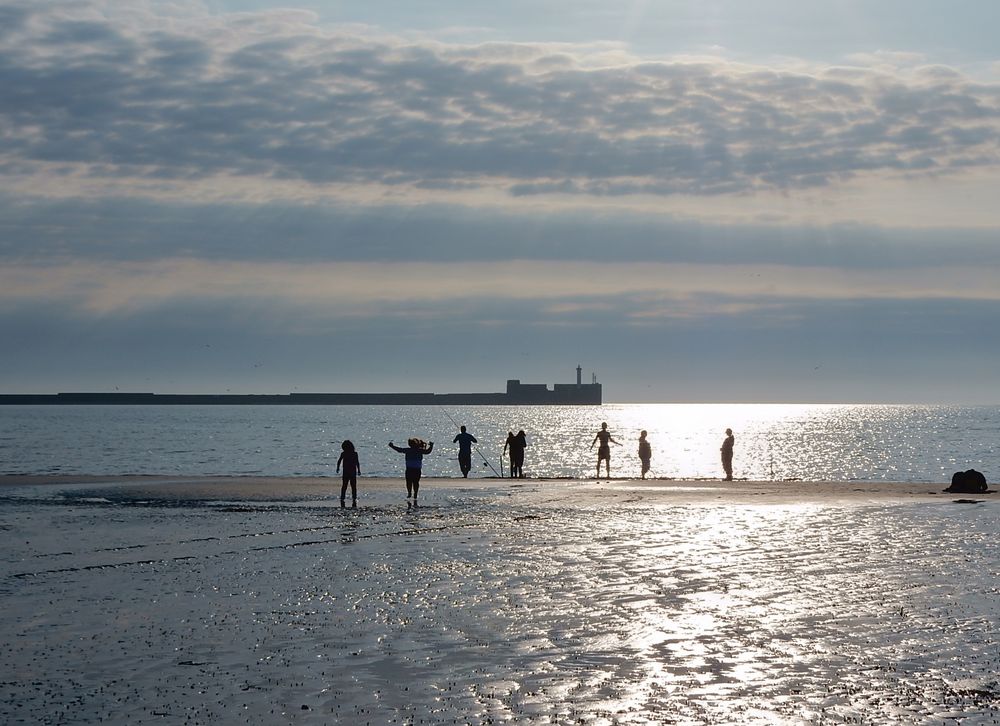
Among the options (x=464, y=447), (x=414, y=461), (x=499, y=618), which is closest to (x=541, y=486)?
(x=464, y=447)

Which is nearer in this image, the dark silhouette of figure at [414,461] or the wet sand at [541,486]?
the dark silhouette of figure at [414,461]

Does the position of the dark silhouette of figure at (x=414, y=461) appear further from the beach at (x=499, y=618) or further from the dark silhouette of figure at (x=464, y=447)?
the dark silhouette of figure at (x=464, y=447)

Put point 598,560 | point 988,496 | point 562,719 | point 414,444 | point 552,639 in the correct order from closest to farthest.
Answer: point 562,719 < point 552,639 < point 598,560 < point 414,444 < point 988,496

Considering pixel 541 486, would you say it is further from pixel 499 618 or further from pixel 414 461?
pixel 499 618

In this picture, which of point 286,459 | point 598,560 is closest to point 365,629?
point 598,560

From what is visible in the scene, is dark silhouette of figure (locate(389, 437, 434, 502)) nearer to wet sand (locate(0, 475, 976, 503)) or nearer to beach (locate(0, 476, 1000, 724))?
beach (locate(0, 476, 1000, 724))

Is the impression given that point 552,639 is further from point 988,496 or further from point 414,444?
point 988,496

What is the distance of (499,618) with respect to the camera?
45.6 feet

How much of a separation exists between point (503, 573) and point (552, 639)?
496 centimetres

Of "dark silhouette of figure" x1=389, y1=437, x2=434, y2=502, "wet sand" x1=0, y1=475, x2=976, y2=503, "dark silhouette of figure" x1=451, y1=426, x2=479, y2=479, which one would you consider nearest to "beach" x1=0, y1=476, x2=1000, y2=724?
"dark silhouette of figure" x1=389, y1=437, x2=434, y2=502

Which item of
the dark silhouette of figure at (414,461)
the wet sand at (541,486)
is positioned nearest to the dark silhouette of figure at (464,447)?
the wet sand at (541,486)

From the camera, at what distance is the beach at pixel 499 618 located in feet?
32.8

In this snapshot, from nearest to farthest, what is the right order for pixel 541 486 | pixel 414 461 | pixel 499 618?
pixel 499 618, pixel 414 461, pixel 541 486

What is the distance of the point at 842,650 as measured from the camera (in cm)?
1212
